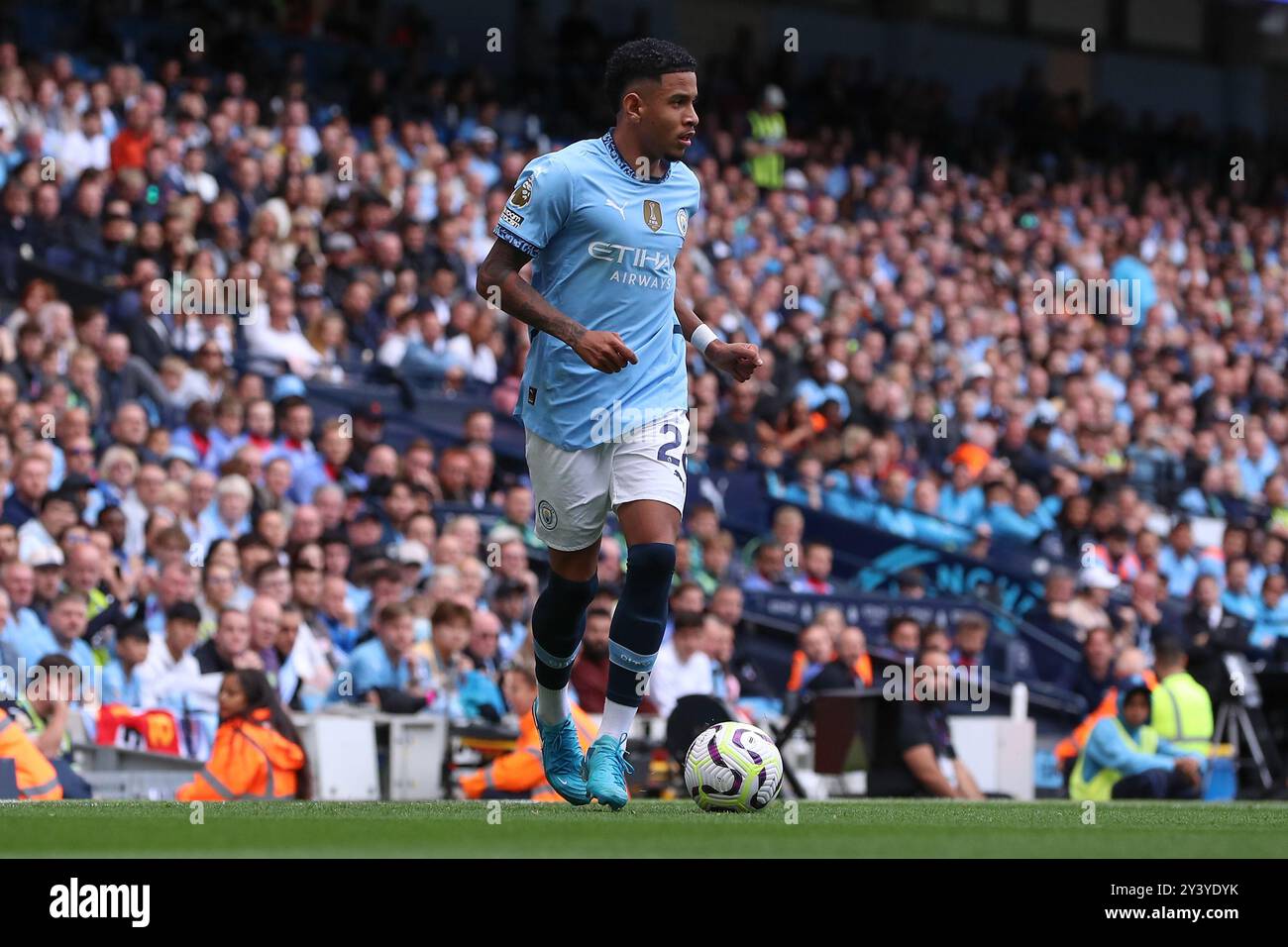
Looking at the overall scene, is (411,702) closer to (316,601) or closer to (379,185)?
(316,601)

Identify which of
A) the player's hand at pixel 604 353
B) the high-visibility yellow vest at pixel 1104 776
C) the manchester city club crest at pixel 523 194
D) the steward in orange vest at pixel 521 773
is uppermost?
the manchester city club crest at pixel 523 194

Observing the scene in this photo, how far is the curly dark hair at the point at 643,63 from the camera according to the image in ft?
23.6

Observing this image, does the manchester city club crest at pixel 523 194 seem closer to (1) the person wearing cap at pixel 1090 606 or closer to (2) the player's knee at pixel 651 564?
(2) the player's knee at pixel 651 564

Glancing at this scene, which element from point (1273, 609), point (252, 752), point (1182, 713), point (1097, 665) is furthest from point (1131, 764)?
point (1273, 609)

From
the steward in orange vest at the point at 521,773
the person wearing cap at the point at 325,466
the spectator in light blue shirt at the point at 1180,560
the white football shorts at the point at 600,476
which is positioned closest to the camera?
the white football shorts at the point at 600,476

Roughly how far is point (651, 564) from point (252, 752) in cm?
354

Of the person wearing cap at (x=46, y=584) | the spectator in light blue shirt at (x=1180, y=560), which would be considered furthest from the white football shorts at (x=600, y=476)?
the spectator in light blue shirt at (x=1180, y=560)

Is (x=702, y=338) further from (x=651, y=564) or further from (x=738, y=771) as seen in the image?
(x=738, y=771)

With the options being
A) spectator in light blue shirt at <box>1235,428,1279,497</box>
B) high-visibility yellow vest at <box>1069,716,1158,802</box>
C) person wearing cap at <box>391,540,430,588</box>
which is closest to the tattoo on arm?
person wearing cap at <box>391,540,430,588</box>

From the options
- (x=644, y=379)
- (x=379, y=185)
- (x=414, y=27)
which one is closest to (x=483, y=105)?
(x=414, y=27)

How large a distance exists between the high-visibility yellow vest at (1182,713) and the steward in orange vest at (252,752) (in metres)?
5.55

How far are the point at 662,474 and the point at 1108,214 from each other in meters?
20.6

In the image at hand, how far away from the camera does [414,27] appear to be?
2325cm

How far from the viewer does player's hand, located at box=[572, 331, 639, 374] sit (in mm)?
6703
